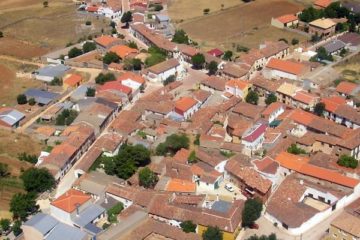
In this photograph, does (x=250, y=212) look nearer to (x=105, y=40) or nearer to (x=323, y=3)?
(x=105, y=40)

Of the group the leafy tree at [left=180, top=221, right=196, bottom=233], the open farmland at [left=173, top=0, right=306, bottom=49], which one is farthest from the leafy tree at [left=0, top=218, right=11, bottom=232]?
the open farmland at [left=173, top=0, right=306, bottom=49]

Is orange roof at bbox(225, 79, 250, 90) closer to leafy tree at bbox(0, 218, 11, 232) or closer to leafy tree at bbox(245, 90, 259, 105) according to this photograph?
leafy tree at bbox(245, 90, 259, 105)

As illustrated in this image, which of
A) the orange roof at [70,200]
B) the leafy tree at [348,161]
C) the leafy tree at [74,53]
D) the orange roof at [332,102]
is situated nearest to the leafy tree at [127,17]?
the leafy tree at [74,53]

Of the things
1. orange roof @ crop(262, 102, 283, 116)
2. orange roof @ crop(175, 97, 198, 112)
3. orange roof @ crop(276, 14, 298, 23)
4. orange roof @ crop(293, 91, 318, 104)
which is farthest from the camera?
orange roof @ crop(276, 14, 298, 23)

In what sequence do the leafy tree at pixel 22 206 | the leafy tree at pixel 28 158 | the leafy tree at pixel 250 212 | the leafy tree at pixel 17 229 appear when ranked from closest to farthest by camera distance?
the leafy tree at pixel 250 212 → the leafy tree at pixel 17 229 → the leafy tree at pixel 22 206 → the leafy tree at pixel 28 158

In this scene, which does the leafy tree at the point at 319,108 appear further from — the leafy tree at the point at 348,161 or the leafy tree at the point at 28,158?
the leafy tree at the point at 28,158
